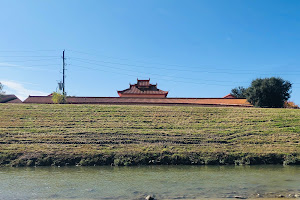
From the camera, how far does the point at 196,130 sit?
21906 millimetres

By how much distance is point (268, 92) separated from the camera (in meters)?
34.7

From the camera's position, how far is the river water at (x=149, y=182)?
9242mm

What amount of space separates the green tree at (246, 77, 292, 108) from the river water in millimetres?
21168

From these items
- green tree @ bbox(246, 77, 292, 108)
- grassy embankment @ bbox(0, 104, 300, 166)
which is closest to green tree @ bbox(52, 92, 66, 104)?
grassy embankment @ bbox(0, 104, 300, 166)

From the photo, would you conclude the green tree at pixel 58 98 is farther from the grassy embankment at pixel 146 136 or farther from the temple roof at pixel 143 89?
the temple roof at pixel 143 89

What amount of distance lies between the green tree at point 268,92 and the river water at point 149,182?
69.4ft

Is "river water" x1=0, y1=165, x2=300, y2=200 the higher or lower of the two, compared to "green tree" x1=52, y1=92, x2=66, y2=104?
lower

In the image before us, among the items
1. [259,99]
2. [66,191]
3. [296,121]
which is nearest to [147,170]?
[66,191]

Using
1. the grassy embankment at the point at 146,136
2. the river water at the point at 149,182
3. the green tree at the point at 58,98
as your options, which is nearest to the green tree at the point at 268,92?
the grassy embankment at the point at 146,136

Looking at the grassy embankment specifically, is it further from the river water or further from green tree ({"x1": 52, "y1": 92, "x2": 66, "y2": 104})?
green tree ({"x1": 52, "y1": 92, "x2": 66, "y2": 104})

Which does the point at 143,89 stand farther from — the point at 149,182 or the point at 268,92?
the point at 149,182

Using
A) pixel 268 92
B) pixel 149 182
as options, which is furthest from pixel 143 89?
pixel 149 182

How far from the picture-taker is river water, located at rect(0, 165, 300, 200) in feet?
30.3

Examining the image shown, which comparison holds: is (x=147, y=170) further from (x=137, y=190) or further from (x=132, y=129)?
(x=132, y=129)
